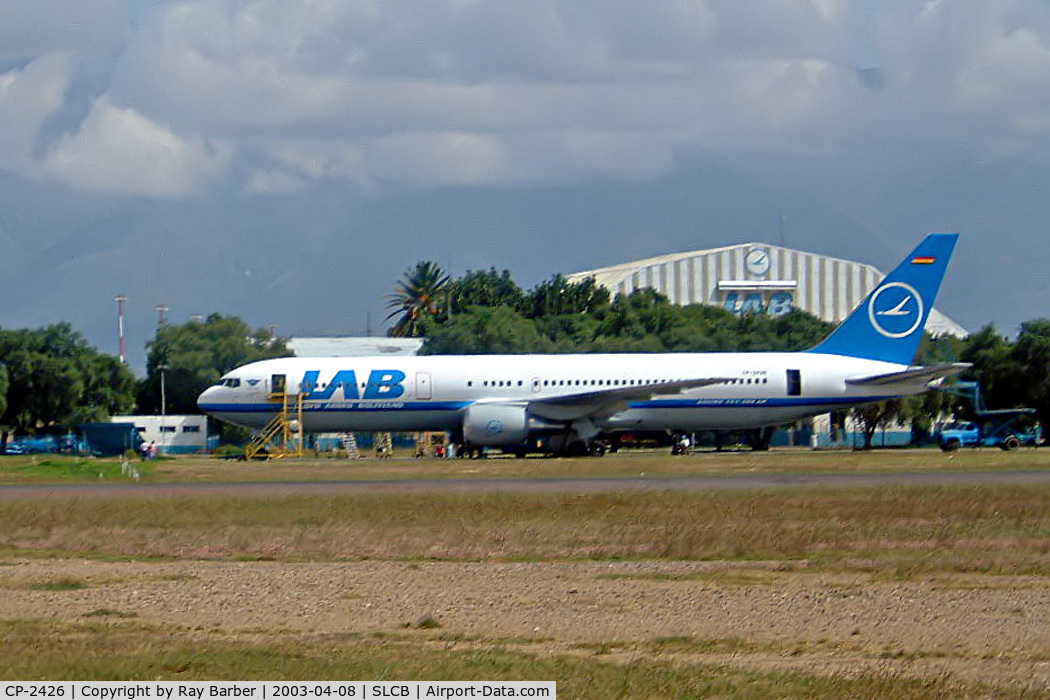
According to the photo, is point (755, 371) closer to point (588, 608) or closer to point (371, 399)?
point (371, 399)

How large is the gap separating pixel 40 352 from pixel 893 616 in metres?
79.2

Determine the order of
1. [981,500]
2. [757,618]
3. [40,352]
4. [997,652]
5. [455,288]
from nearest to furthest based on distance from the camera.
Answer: [997,652] → [757,618] → [981,500] → [40,352] → [455,288]

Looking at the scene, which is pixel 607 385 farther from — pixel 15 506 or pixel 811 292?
pixel 811 292

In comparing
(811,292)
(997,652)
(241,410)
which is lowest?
(997,652)

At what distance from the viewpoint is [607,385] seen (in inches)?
2085

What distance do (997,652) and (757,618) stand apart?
292 cm

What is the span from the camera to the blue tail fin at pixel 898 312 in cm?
5572

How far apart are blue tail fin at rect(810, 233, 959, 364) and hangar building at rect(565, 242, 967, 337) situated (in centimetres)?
6229

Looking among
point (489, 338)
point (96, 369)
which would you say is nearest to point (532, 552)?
point (489, 338)

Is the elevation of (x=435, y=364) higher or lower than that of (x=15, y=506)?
higher

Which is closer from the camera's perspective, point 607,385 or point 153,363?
point 607,385

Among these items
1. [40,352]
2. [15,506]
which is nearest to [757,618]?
[15,506]

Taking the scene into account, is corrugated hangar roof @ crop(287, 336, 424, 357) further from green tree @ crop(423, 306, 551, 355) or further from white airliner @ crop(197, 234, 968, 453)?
white airliner @ crop(197, 234, 968, 453)

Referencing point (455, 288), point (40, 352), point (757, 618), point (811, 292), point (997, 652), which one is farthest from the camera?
point (455, 288)
